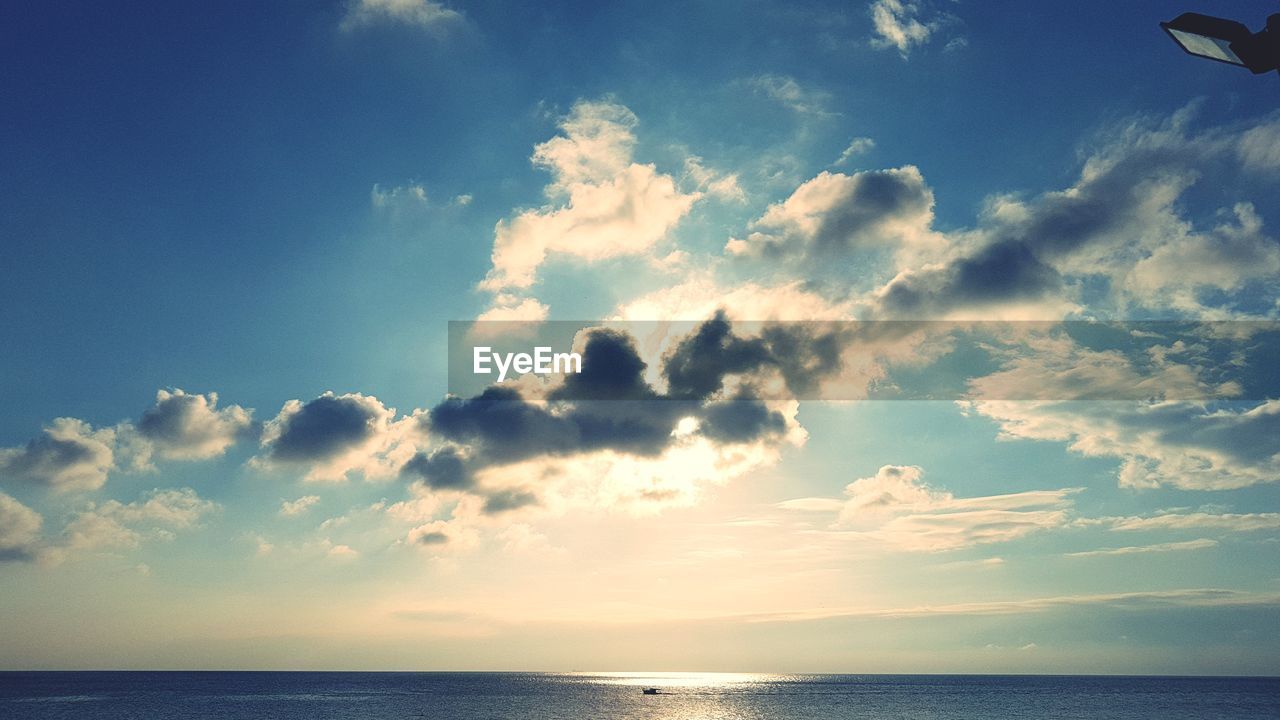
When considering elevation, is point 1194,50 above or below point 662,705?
above

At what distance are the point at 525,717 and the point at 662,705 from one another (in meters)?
56.9

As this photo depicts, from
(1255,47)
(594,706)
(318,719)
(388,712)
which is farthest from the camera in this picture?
(594,706)

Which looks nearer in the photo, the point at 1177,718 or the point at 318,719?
the point at 318,719

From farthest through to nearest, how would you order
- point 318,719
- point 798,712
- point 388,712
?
point 798,712
point 388,712
point 318,719

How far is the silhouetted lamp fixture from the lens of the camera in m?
5.36

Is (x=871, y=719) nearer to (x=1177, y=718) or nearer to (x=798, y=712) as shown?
(x=798, y=712)

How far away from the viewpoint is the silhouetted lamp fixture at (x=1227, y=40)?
5.36 m

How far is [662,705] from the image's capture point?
615ft

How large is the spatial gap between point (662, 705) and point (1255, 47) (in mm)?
200120

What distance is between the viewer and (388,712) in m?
149

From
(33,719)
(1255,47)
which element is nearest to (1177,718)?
(1255,47)

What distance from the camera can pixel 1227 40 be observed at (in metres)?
5.52

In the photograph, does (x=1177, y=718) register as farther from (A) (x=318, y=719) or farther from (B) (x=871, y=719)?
(A) (x=318, y=719)

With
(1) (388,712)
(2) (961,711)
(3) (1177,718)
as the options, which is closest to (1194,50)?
(1) (388,712)
